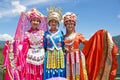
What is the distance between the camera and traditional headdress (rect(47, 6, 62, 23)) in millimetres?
6418

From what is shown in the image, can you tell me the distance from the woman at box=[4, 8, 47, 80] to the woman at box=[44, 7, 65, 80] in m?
0.11

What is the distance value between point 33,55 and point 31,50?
0.34 feet

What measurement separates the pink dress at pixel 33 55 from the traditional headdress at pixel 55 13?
34cm

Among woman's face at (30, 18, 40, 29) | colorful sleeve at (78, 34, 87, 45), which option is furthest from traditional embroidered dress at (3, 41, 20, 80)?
colorful sleeve at (78, 34, 87, 45)

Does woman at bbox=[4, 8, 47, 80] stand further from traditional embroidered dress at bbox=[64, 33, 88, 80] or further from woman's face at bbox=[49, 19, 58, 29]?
traditional embroidered dress at bbox=[64, 33, 88, 80]

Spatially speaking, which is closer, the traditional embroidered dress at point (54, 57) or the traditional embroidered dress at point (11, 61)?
the traditional embroidered dress at point (54, 57)

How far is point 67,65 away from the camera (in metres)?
6.31

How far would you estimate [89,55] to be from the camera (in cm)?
654

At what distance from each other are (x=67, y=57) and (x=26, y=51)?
2.50 ft

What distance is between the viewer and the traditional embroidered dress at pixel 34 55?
6.37m

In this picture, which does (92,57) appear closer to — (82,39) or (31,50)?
(82,39)

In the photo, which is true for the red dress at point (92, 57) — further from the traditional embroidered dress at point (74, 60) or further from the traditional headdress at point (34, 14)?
the traditional headdress at point (34, 14)

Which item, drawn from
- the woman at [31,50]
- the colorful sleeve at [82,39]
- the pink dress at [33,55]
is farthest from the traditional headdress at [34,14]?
the colorful sleeve at [82,39]

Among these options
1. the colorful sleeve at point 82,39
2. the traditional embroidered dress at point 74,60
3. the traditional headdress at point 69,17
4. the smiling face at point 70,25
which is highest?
the traditional headdress at point 69,17
